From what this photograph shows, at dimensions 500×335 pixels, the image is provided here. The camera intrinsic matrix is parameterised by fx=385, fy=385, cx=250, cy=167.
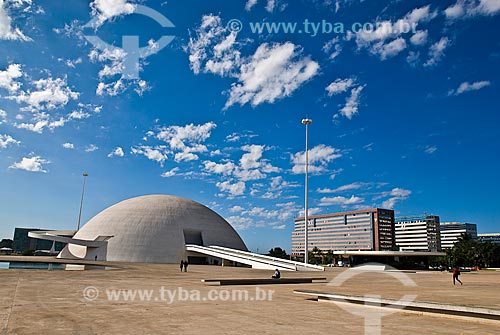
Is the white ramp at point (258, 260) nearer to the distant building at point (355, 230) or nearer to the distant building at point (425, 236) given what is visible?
the distant building at point (355, 230)

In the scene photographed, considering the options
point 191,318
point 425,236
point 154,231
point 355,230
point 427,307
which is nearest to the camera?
point 191,318

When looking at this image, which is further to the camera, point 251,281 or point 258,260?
point 258,260

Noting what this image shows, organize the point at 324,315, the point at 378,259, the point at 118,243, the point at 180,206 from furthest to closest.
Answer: the point at 378,259
the point at 180,206
the point at 118,243
the point at 324,315

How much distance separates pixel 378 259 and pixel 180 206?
4051cm

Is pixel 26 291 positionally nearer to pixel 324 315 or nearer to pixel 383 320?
pixel 324 315

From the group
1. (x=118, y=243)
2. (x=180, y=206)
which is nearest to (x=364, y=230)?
(x=180, y=206)

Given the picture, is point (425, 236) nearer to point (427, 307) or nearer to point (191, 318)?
point (427, 307)

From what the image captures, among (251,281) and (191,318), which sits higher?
(191,318)

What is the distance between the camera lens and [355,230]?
17538 cm

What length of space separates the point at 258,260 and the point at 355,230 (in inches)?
5430

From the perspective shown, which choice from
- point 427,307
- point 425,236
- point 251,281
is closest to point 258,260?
point 251,281

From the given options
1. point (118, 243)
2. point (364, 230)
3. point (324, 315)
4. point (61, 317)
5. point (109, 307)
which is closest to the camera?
point (61, 317)

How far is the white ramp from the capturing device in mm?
42844

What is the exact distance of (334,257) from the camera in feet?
361
